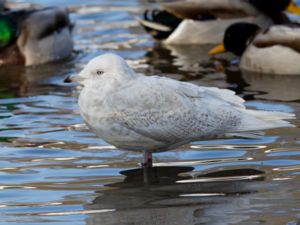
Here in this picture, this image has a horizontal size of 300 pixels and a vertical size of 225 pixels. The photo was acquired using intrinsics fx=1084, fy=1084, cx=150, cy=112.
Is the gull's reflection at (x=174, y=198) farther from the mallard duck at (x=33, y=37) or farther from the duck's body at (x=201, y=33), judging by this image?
the duck's body at (x=201, y=33)

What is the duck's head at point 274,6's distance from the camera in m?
14.3

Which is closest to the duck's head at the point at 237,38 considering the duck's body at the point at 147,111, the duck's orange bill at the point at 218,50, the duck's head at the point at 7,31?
the duck's orange bill at the point at 218,50

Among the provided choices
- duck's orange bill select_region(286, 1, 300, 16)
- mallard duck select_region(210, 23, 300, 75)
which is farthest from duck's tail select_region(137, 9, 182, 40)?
mallard duck select_region(210, 23, 300, 75)

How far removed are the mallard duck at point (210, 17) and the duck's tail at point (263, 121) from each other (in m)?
6.45

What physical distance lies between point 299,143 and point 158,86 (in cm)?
159

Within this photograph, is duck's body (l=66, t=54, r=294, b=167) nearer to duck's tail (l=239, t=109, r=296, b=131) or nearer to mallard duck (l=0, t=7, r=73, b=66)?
duck's tail (l=239, t=109, r=296, b=131)

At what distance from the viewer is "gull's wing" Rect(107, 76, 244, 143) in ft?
24.8

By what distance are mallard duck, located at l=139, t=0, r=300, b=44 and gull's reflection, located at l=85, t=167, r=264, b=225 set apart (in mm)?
6601

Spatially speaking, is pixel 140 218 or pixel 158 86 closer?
pixel 140 218

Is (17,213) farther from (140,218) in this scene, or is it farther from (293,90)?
(293,90)

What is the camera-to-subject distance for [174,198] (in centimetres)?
732

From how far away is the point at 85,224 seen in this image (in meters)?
6.70

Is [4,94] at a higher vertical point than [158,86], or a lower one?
lower

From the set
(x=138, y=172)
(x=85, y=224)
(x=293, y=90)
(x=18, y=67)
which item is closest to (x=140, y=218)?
(x=85, y=224)
